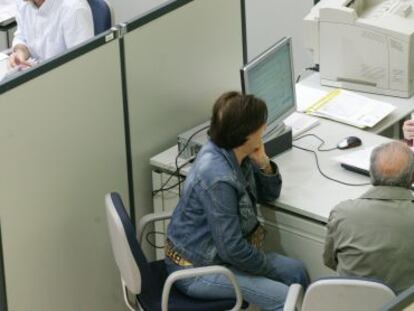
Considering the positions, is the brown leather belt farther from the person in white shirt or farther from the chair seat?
the person in white shirt

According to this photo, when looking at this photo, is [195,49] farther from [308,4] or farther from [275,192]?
[308,4]

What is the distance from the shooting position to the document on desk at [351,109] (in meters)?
4.07

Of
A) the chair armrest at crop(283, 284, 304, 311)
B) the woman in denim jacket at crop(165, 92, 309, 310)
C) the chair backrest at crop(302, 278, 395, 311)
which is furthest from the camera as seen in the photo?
the woman in denim jacket at crop(165, 92, 309, 310)

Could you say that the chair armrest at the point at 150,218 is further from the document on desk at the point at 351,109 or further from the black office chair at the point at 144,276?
the document on desk at the point at 351,109

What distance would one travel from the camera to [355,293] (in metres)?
2.81

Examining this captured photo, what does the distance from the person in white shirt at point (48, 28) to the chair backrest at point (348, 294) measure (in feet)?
6.45

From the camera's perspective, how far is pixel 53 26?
14.5 feet

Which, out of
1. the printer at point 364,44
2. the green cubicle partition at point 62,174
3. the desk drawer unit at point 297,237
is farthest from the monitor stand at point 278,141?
the printer at point 364,44

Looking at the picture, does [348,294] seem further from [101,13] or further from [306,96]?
[101,13]

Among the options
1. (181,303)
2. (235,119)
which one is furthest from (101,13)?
(181,303)

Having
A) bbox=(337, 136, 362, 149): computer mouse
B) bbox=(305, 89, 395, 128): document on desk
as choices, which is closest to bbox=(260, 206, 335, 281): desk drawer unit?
bbox=(337, 136, 362, 149): computer mouse

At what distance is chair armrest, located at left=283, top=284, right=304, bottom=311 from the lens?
3.10 meters

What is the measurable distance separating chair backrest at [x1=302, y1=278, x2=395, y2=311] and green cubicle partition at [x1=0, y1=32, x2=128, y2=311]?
1.03 m

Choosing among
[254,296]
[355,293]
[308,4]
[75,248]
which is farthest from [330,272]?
[308,4]
